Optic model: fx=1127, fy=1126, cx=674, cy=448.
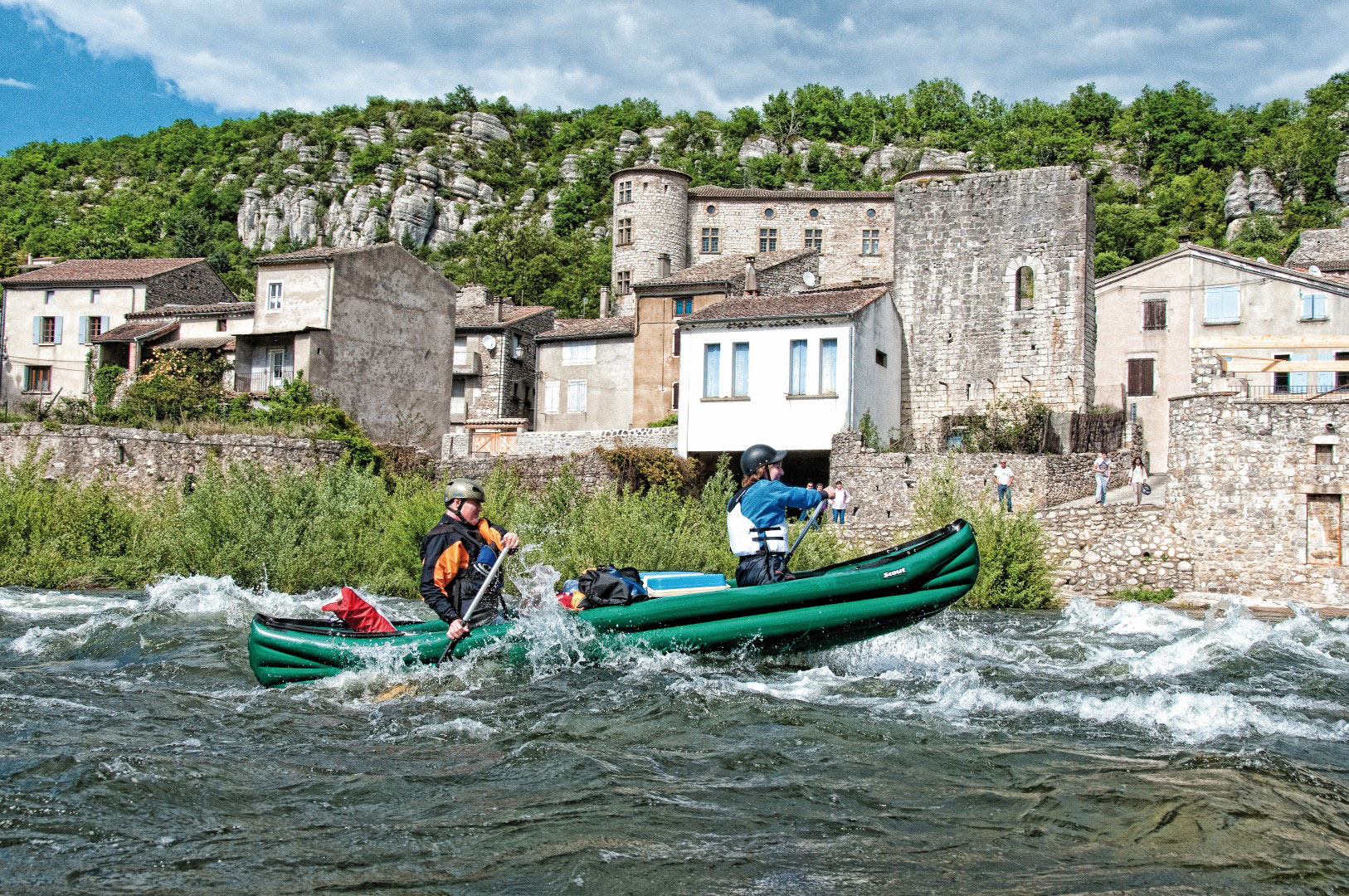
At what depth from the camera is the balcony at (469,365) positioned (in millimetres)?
42750

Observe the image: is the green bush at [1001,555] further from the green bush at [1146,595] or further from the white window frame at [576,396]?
the white window frame at [576,396]

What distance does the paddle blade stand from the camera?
993 centimetres

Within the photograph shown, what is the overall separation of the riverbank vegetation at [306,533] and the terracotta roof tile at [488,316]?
71.8 feet

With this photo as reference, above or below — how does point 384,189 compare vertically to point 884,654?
above

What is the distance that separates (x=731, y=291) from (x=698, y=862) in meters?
32.7

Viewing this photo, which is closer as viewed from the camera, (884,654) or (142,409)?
(884,654)

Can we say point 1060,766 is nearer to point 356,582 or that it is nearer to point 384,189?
point 356,582

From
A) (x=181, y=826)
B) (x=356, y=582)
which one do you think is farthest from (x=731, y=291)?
(x=181, y=826)

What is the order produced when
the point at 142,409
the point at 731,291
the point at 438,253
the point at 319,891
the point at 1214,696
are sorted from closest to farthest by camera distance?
the point at 319,891
the point at 1214,696
the point at 142,409
the point at 731,291
the point at 438,253

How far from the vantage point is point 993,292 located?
100ft

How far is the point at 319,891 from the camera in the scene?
481 cm

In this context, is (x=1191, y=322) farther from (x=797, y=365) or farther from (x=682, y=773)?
(x=682, y=773)

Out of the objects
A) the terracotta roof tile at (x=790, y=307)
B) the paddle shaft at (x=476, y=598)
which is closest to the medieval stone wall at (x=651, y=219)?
the terracotta roof tile at (x=790, y=307)

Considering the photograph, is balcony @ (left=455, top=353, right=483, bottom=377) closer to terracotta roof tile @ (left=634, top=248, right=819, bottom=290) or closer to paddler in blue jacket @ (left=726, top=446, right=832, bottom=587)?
terracotta roof tile @ (left=634, top=248, right=819, bottom=290)
